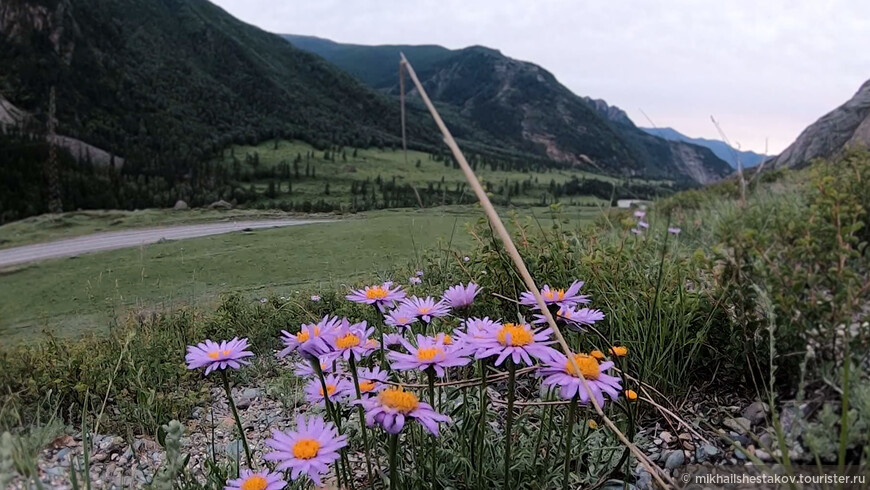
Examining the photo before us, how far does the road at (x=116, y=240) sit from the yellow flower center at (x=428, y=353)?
127 inches

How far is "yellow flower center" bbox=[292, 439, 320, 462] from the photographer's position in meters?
0.97

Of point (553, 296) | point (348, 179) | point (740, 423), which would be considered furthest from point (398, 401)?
point (348, 179)

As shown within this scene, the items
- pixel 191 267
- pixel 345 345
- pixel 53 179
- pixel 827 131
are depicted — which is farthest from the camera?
pixel 827 131

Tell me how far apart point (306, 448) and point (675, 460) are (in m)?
1.37

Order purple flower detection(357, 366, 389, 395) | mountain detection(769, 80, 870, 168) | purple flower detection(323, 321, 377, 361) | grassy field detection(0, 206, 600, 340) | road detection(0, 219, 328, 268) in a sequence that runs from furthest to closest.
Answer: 1. mountain detection(769, 80, 870, 168)
2. road detection(0, 219, 328, 268)
3. grassy field detection(0, 206, 600, 340)
4. purple flower detection(357, 366, 389, 395)
5. purple flower detection(323, 321, 377, 361)

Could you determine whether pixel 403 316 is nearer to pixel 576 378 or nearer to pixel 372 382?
pixel 372 382

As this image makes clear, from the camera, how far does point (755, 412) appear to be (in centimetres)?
185

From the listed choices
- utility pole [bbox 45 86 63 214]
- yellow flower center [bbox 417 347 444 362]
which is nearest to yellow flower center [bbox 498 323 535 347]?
yellow flower center [bbox 417 347 444 362]

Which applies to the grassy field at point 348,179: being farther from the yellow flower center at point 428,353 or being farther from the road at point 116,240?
the yellow flower center at point 428,353

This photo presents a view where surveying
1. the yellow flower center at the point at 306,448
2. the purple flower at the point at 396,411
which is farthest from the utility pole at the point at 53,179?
the purple flower at the point at 396,411

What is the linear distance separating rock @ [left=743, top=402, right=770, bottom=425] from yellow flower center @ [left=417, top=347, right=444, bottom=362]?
56.2 inches

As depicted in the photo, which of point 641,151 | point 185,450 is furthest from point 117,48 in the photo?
point 641,151

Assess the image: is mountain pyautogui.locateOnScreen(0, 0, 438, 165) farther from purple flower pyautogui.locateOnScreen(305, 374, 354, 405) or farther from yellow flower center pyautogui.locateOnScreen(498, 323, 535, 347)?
yellow flower center pyautogui.locateOnScreen(498, 323, 535, 347)

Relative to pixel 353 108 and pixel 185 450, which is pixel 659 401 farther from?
pixel 353 108
